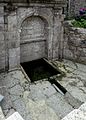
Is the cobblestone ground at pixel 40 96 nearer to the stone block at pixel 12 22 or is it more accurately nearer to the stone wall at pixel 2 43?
the stone wall at pixel 2 43

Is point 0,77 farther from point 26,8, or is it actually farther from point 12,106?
point 26,8

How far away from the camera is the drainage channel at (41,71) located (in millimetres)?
5014

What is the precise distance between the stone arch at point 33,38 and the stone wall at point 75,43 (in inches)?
38.6

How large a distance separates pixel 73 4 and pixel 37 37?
12.7 feet

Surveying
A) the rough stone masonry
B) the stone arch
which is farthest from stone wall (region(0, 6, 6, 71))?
the stone arch

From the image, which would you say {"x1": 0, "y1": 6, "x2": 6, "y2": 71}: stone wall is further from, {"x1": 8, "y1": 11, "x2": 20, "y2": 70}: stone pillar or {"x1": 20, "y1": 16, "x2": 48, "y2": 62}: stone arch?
{"x1": 20, "y1": 16, "x2": 48, "y2": 62}: stone arch

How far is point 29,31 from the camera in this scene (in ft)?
20.2

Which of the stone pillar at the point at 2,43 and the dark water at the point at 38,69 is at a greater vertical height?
the stone pillar at the point at 2,43

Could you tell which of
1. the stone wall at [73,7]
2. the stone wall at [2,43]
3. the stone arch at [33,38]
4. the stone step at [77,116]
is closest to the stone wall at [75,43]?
the stone arch at [33,38]

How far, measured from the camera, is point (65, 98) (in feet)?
14.5

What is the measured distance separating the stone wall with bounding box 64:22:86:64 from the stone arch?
3.22 ft

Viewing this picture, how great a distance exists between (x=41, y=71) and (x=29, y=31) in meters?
1.66

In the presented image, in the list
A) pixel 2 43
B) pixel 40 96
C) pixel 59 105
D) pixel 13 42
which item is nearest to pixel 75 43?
pixel 13 42

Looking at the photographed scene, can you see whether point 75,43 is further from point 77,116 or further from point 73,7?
point 77,116
